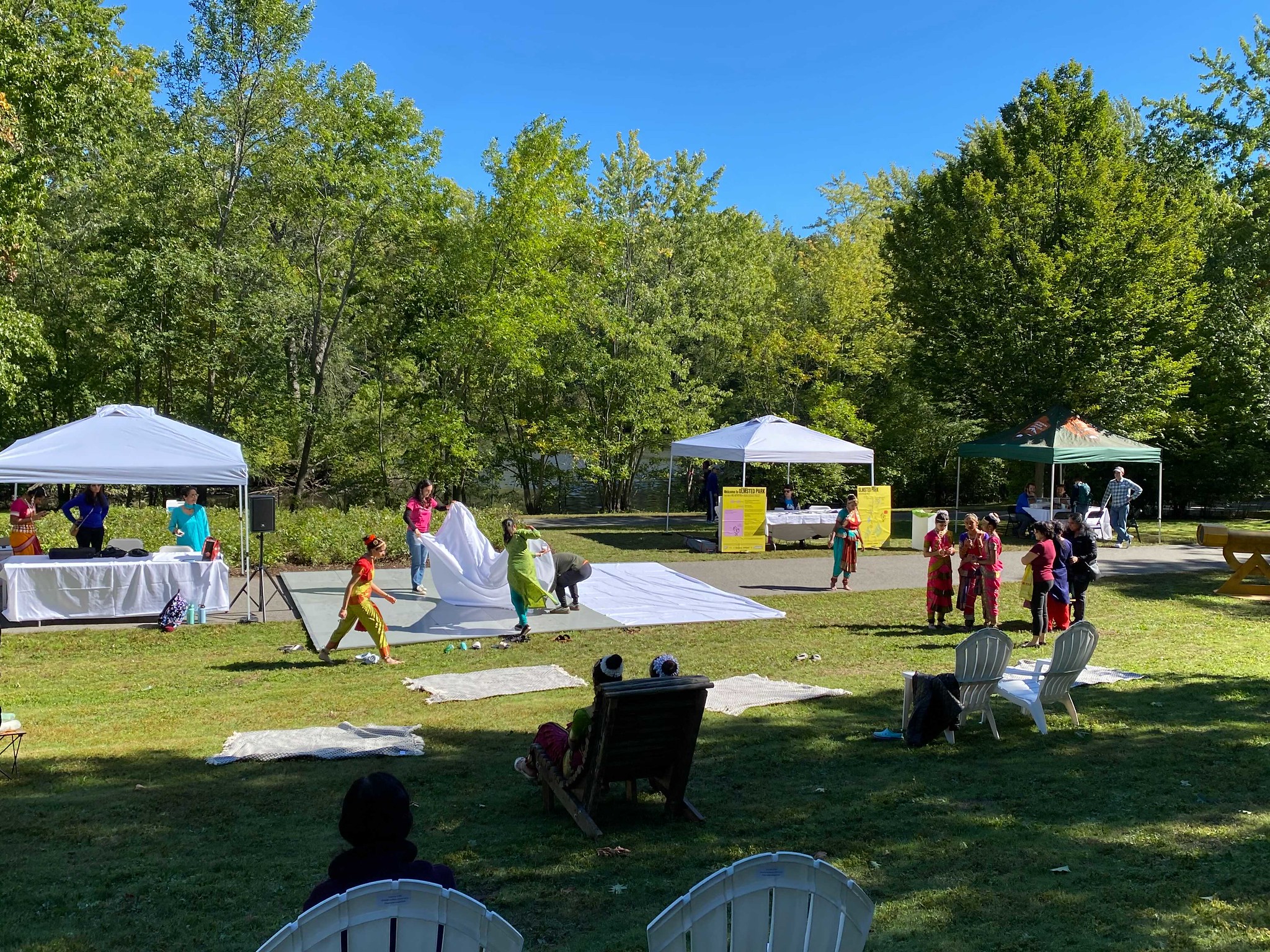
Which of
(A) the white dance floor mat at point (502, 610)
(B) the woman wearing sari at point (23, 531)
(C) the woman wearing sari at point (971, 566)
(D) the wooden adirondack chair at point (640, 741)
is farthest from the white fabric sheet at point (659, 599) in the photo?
(B) the woman wearing sari at point (23, 531)

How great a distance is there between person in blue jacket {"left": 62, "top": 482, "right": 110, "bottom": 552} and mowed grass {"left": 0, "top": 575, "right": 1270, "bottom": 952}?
5238 millimetres

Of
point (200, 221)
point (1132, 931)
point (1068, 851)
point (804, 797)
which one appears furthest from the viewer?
point (200, 221)

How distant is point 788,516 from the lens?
22406 millimetres

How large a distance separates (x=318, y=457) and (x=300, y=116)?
10.7 meters

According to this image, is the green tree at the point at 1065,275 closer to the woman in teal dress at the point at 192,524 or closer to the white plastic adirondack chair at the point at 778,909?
the woman in teal dress at the point at 192,524

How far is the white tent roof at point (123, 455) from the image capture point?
1279 cm

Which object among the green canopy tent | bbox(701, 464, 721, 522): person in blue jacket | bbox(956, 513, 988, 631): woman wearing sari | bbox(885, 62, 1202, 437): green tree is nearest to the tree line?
bbox(885, 62, 1202, 437): green tree

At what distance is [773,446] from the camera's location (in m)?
22.1

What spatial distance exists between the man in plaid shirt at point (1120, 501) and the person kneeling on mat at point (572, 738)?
66.5 ft

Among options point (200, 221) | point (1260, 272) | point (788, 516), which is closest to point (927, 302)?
point (1260, 272)

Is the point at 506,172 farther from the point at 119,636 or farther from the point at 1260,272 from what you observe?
the point at 1260,272

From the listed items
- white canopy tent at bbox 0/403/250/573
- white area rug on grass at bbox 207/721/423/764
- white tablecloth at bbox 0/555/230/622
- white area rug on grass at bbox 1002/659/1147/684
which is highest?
white canopy tent at bbox 0/403/250/573

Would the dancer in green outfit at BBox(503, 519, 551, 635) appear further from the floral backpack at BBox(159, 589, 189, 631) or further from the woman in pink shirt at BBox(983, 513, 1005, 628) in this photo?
the woman in pink shirt at BBox(983, 513, 1005, 628)

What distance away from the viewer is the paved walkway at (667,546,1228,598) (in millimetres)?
17016
